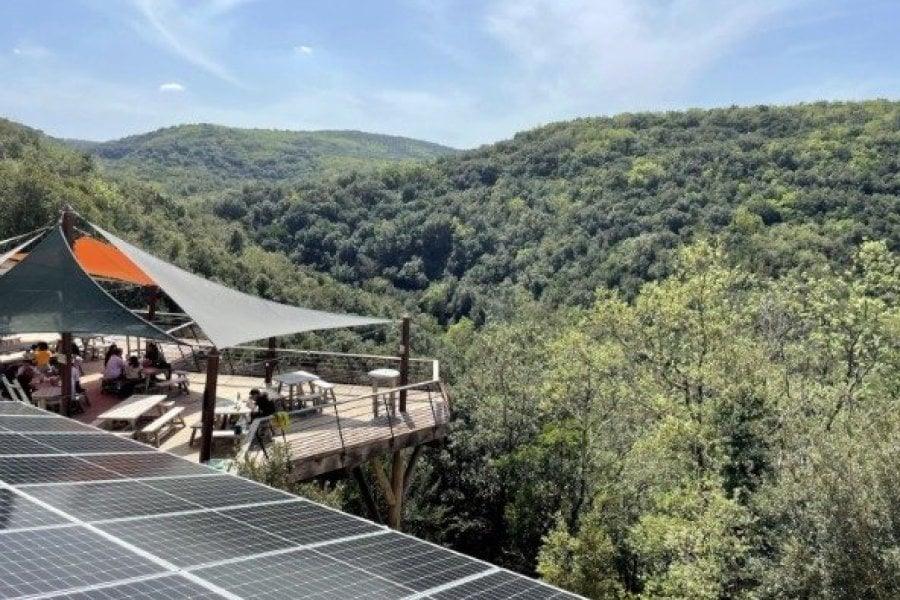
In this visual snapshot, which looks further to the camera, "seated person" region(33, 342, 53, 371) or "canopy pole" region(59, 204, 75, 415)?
"seated person" region(33, 342, 53, 371)

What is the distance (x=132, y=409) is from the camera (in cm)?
1166

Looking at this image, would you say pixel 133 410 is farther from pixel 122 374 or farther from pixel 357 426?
pixel 357 426

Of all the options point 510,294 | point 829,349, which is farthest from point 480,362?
point 510,294

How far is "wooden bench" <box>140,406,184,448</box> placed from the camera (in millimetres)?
11125

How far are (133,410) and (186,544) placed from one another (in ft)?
24.8

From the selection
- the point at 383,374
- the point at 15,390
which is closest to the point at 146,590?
the point at 15,390

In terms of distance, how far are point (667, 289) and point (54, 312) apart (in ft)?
46.4

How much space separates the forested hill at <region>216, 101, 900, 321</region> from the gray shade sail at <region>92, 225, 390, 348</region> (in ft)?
148

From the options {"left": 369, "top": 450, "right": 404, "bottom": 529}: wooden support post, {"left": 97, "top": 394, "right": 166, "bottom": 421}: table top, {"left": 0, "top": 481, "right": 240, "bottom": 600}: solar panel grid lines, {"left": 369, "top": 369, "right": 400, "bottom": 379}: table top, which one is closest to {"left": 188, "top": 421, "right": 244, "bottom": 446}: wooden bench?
{"left": 97, "top": 394, "right": 166, "bottom": 421}: table top

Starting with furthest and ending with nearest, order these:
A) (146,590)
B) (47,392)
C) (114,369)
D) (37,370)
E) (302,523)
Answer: (37,370)
(114,369)
(47,392)
(302,523)
(146,590)

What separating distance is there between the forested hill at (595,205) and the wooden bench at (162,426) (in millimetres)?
47705

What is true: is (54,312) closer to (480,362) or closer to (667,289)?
(667,289)

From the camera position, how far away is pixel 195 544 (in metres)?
4.89

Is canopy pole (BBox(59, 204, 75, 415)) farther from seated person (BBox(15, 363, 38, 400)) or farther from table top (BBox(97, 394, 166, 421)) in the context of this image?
seated person (BBox(15, 363, 38, 400))
